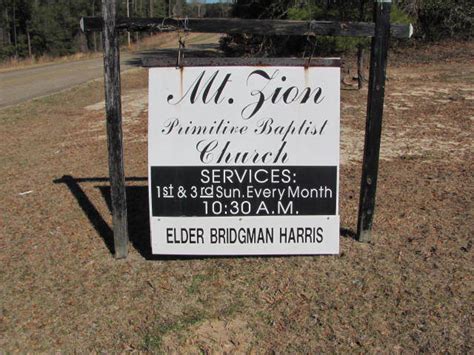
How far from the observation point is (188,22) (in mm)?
3533

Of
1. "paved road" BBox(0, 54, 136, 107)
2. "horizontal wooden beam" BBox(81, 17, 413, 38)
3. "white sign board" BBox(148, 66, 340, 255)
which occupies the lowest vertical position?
"paved road" BBox(0, 54, 136, 107)

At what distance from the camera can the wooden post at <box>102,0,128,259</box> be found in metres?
3.48

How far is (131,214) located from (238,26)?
6.80ft

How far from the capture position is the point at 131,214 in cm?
482

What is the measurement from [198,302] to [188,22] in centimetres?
180

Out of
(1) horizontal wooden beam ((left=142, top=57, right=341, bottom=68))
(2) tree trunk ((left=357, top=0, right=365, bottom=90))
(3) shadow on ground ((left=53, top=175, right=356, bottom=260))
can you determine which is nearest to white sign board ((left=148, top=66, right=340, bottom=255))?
(1) horizontal wooden beam ((left=142, top=57, right=341, bottom=68))

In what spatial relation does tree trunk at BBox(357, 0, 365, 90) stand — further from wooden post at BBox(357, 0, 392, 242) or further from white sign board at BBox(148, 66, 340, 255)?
white sign board at BBox(148, 66, 340, 255)

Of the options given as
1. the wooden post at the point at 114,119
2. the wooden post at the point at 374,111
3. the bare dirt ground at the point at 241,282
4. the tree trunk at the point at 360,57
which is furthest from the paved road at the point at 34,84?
the wooden post at the point at 374,111

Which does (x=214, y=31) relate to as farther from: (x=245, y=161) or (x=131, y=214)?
(x=131, y=214)

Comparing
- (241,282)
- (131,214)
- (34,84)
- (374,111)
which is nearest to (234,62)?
(374,111)

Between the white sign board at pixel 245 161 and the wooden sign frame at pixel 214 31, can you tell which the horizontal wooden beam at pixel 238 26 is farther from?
the white sign board at pixel 245 161

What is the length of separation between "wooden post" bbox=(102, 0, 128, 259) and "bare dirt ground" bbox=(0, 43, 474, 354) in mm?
249

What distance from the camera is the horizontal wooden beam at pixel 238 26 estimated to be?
138 inches

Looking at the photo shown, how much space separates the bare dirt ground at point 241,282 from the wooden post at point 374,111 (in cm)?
25
